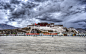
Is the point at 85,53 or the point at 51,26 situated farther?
the point at 51,26

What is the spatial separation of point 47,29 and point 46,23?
1051 centimetres

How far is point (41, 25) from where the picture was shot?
87.8 m

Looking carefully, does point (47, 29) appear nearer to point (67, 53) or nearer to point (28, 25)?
point (28, 25)

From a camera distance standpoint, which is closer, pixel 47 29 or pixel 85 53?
pixel 85 53

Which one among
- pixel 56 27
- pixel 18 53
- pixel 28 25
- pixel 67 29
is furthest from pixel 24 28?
pixel 18 53

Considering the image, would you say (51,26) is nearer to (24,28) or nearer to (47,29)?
(47,29)

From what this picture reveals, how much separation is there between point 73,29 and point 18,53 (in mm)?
101371

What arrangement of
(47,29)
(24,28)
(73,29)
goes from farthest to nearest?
1. (73,29)
2. (24,28)
3. (47,29)

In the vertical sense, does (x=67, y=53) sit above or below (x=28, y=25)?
below

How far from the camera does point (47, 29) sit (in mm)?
83062

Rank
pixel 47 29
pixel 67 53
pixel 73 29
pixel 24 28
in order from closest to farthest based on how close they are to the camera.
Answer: pixel 67 53
pixel 47 29
pixel 24 28
pixel 73 29

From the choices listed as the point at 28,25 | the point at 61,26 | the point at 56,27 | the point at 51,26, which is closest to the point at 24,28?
the point at 28,25

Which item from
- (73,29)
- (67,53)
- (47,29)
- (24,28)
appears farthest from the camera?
(73,29)

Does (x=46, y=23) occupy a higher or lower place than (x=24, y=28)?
higher
